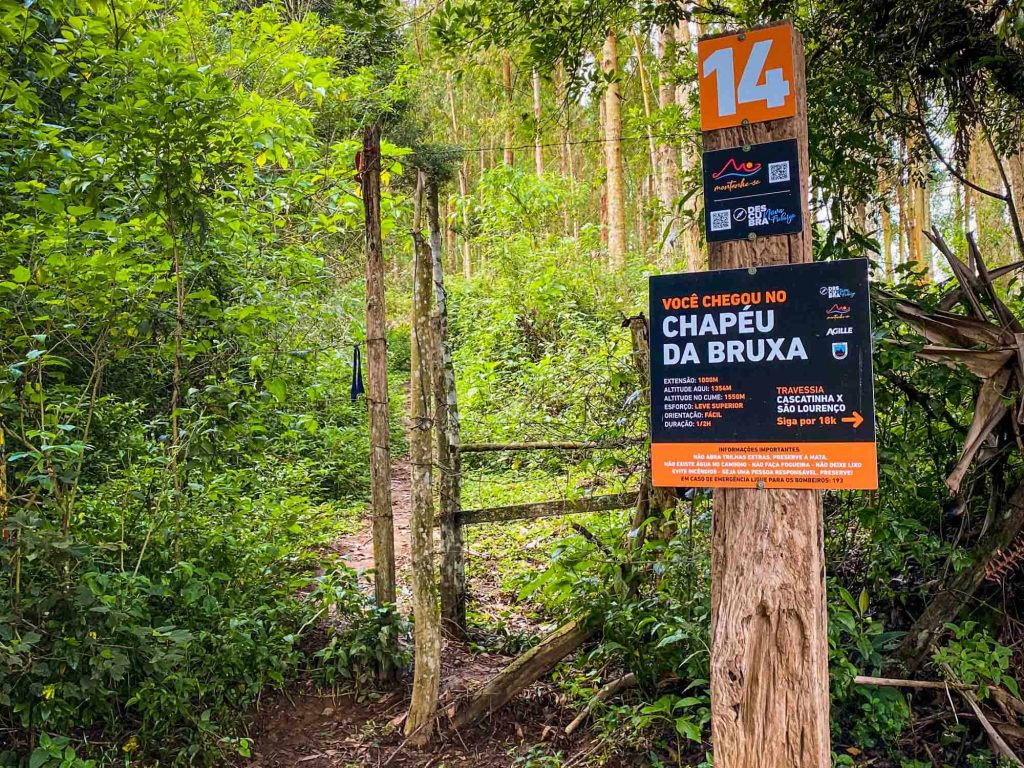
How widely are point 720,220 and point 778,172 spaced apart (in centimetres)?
24

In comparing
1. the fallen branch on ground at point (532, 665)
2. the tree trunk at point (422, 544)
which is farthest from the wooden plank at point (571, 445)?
the fallen branch on ground at point (532, 665)

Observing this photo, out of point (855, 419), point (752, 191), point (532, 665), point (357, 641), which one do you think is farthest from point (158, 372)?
point (855, 419)

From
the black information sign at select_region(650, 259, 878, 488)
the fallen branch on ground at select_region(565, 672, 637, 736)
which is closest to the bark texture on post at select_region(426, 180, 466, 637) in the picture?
the fallen branch on ground at select_region(565, 672, 637, 736)

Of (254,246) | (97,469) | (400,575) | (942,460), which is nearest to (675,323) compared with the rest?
(942,460)

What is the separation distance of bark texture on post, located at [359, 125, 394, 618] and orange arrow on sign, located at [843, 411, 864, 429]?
300 cm

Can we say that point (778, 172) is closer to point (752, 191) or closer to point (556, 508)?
point (752, 191)

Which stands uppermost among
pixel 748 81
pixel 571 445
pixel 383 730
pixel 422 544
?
pixel 748 81

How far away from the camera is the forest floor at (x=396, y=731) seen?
3867mm

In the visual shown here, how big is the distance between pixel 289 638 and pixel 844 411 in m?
3.68

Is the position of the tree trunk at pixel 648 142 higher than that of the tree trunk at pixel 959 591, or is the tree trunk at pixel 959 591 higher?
the tree trunk at pixel 648 142

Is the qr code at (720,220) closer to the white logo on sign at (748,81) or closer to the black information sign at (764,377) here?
the black information sign at (764,377)

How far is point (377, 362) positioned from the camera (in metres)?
4.50

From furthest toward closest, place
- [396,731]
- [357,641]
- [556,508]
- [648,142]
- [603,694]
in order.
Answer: [648,142] → [556,508] → [357,641] → [396,731] → [603,694]

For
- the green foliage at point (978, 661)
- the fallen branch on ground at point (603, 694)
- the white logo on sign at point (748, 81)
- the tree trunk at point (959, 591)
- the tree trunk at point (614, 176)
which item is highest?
the tree trunk at point (614, 176)
